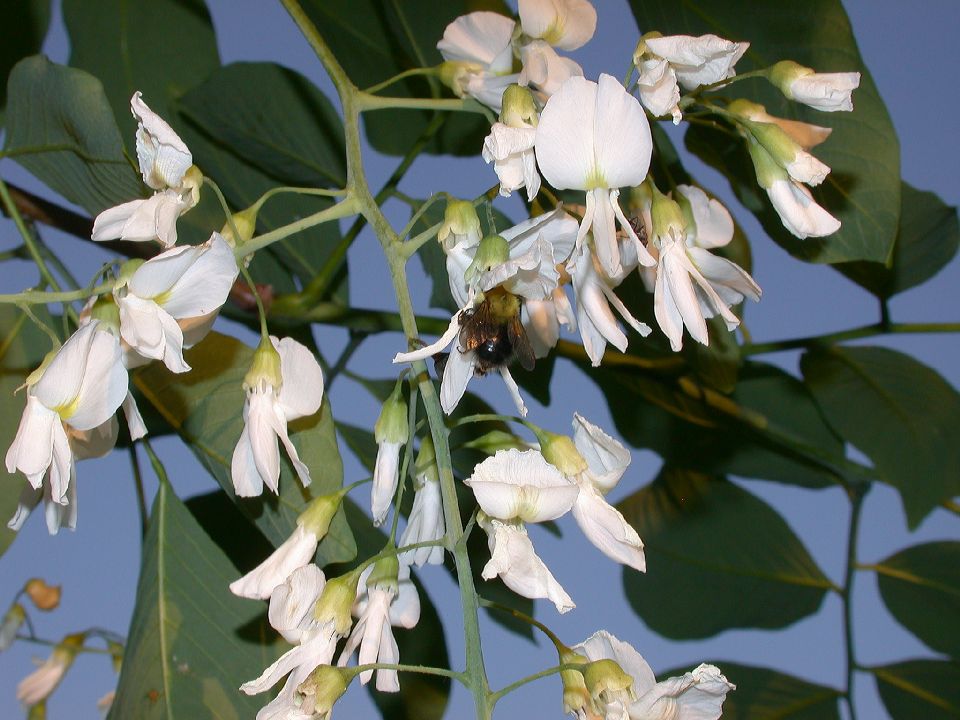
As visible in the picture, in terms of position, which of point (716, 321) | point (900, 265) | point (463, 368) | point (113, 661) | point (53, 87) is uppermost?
point (53, 87)

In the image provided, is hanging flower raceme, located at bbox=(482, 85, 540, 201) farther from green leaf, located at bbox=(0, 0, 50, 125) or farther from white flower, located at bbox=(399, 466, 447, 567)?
green leaf, located at bbox=(0, 0, 50, 125)

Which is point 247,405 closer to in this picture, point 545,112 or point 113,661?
point 545,112

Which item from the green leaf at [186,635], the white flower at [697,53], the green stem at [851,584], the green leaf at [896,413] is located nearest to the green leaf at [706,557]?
the green stem at [851,584]

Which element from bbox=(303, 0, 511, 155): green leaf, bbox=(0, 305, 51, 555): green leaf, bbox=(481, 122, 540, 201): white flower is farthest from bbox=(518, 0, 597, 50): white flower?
bbox=(0, 305, 51, 555): green leaf

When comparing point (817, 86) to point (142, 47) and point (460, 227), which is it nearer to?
point (460, 227)

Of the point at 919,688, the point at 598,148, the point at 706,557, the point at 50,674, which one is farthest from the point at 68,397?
the point at 919,688

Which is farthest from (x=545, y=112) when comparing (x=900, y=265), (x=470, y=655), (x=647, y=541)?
(x=647, y=541)

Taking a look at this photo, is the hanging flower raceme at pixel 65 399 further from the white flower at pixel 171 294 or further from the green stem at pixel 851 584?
the green stem at pixel 851 584
